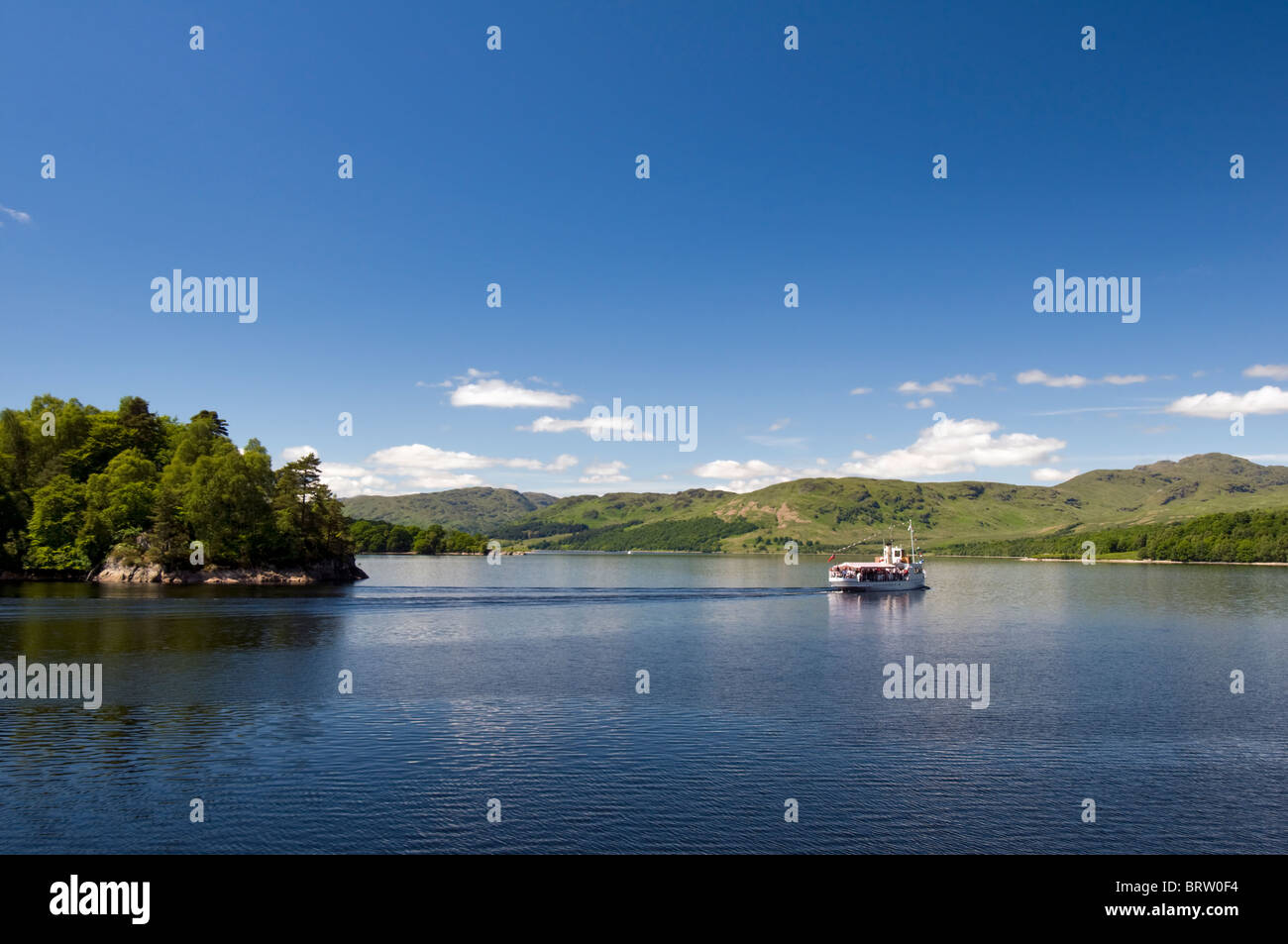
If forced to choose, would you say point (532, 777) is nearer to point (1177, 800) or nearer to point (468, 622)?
point (1177, 800)

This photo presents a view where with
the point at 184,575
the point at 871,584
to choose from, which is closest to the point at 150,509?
the point at 184,575

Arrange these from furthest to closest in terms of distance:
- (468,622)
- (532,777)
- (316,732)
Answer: (468,622) < (316,732) < (532,777)

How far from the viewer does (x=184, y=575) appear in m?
154

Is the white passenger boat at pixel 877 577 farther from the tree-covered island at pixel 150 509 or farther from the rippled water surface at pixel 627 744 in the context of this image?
the tree-covered island at pixel 150 509

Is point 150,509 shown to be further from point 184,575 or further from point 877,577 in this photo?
point 877,577

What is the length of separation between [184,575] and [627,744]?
494 ft

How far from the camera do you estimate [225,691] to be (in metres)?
53.9

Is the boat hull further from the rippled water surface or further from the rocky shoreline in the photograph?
the rocky shoreline

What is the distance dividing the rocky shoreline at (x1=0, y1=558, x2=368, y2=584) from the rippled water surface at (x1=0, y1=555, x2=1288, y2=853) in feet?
221

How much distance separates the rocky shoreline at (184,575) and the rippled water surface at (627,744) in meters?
67.4

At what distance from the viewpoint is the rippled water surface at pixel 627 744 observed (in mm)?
29141
